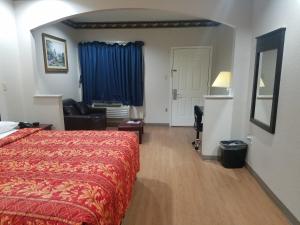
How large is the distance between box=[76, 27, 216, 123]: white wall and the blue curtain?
185 millimetres

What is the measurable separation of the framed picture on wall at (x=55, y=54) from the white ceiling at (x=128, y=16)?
703mm

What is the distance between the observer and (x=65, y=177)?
1.57m

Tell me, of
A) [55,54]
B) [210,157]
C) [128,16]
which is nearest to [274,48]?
[210,157]

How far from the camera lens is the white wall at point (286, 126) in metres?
2.09

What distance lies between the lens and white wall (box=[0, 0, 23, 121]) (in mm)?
3356

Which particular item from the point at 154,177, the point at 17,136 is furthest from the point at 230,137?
the point at 17,136

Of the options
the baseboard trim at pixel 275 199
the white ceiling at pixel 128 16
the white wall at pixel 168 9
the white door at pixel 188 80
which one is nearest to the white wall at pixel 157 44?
the white door at pixel 188 80

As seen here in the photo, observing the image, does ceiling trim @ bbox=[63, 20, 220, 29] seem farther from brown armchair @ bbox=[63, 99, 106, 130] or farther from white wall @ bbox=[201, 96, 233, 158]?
white wall @ bbox=[201, 96, 233, 158]

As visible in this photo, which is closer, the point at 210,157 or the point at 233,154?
the point at 233,154

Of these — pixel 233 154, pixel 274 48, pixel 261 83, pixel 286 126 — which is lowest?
pixel 233 154

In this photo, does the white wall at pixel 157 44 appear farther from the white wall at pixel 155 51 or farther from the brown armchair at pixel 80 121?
the brown armchair at pixel 80 121

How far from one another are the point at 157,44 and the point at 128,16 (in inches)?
41.5

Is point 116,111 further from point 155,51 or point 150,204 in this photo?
point 150,204

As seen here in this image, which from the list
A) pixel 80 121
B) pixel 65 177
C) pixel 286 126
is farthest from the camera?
pixel 80 121
